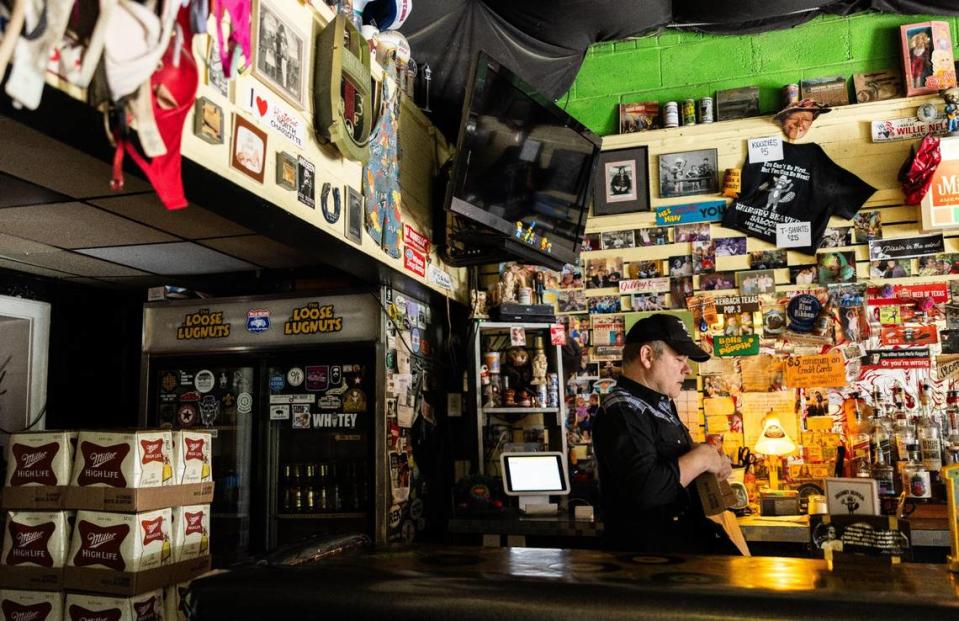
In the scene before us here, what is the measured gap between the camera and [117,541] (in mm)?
2850

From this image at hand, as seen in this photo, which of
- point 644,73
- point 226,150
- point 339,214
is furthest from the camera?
point 644,73

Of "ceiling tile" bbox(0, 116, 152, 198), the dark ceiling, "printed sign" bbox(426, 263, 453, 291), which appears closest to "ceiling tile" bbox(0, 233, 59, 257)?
"ceiling tile" bbox(0, 116, 152, 198)

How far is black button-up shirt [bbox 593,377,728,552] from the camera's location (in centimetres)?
266

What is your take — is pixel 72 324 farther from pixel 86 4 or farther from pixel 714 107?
pixel 714 107

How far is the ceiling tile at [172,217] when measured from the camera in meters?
3.14

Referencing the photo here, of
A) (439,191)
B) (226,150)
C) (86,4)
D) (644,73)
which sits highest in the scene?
(644,73)

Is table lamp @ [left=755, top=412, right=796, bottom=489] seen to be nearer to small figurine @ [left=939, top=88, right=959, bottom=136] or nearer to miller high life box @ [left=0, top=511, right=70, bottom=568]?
small figurine @ [left=939, top=88, right=959, bottom=136]

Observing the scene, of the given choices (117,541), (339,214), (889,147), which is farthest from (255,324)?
(889,147)

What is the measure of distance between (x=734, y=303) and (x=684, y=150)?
1.06m

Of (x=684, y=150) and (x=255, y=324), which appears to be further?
(x=684, y=150)

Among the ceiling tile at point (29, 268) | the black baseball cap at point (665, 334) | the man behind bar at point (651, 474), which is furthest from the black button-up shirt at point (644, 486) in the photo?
the ceiling tile at point (29, 268)

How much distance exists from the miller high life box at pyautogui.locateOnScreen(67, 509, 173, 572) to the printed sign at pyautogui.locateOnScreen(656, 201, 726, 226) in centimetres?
350

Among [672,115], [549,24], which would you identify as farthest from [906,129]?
[549,24]

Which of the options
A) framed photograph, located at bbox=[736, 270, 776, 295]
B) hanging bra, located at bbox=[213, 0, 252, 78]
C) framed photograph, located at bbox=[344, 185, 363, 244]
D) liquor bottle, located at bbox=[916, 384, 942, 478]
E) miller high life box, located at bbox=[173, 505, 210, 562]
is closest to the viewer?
hanging bra, located at bbox=[213, 0, 252, 78]
